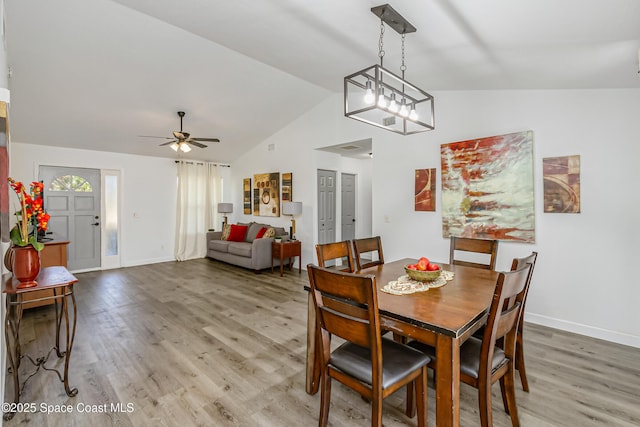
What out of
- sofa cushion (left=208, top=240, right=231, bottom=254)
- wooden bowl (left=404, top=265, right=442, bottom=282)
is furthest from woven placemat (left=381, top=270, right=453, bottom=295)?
sofa cushion (left=208, top=240, right=231, bottom=254)

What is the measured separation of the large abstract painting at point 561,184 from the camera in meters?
3.02

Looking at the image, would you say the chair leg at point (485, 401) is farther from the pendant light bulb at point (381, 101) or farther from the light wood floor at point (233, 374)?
the pendant light bulb at point (381, 101)

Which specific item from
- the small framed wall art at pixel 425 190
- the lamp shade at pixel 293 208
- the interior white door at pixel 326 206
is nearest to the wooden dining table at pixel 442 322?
the small framed wall art at pixel 425 190

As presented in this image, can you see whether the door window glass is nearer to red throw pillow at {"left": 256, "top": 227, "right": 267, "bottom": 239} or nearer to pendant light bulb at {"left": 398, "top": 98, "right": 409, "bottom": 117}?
red throw pillow at {"left": 256, "top": 227, "right": 267, "bottom": 239}

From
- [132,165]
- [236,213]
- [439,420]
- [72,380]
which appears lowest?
[72,380]

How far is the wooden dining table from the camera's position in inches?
52.4

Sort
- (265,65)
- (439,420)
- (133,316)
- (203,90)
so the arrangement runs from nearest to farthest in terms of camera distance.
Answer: (439,420)
(133,316)
(265,65)
(203,90)

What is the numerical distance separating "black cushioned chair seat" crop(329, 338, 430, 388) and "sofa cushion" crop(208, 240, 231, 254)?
5021mm

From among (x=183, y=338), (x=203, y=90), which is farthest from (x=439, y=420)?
(x=203, y=90)

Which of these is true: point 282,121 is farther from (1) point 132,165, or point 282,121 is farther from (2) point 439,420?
(2) point 439,420

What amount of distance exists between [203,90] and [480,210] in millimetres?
4117

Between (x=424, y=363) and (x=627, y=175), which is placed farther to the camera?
(x=627, y=175)

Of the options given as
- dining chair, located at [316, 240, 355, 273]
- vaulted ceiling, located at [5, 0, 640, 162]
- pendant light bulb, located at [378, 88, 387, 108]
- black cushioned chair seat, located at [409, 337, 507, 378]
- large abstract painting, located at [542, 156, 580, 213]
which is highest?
vaulted ceiling, located at [5, 0, 640, 162]

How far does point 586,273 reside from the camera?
301 cm
